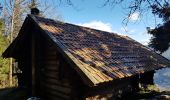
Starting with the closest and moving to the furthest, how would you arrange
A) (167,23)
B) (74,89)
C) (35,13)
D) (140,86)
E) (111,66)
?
(74,89) → (111,66) → (35,13) → (140,86) → (167,23)

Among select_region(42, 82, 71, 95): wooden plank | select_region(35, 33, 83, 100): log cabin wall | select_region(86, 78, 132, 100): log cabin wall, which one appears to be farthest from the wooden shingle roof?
select_region(42, 82, 71, 95): wooden plank

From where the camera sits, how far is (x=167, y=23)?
26.3 m

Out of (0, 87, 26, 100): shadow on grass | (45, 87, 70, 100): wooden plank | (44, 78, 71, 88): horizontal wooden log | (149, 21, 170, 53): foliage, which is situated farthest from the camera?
(149, 21, 170, 53): foliage

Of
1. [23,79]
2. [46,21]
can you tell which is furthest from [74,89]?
[23,79]

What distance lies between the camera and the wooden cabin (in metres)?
9.49

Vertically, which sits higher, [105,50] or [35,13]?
A: [35,13]

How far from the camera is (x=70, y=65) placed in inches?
371

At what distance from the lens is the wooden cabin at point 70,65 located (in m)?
9.49

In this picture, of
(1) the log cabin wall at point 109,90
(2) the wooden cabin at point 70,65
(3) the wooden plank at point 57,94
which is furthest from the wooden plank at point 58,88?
(1) the log cabin wall at point 109,90

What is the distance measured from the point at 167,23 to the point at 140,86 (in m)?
13.2

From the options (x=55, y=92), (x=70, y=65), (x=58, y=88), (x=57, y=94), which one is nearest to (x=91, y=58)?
(x=70, y=65)

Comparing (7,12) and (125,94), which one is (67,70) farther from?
(7,12)

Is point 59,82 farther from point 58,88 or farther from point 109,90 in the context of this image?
point 109,90

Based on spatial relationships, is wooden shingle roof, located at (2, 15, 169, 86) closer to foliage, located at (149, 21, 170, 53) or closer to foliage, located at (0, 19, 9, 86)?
foliage, located at (0, 19, 9, 86)
